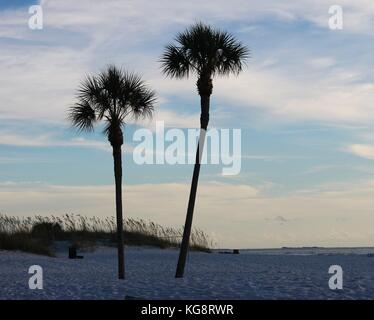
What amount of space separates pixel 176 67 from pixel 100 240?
2636 cm

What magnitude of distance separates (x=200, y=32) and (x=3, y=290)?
9.50m

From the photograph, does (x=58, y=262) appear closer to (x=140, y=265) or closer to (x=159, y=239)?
(x=140, y=265)

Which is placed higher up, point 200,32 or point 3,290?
point 200,32

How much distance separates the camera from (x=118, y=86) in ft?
77.9

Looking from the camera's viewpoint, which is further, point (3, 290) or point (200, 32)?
point (200, 32)

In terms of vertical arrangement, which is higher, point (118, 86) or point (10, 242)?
point (118, 86)

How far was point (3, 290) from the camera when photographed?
774 inches
